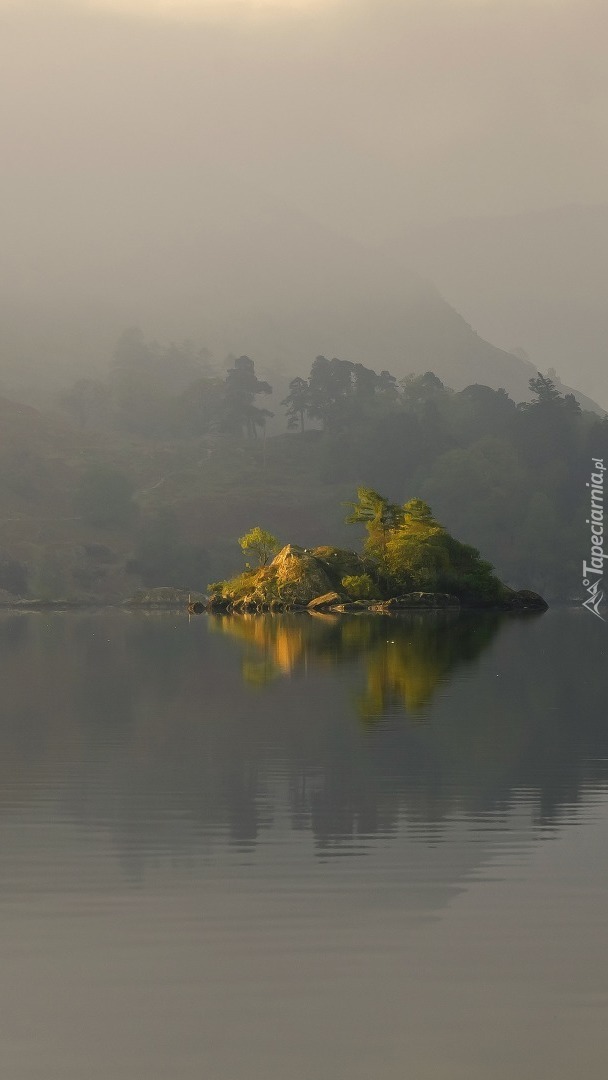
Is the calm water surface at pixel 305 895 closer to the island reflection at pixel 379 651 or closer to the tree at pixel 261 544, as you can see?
the island reflection at pixel 379 651

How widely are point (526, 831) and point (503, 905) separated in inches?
141

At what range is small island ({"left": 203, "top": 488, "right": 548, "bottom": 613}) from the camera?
119750mm

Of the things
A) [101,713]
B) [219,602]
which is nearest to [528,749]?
[101,713]

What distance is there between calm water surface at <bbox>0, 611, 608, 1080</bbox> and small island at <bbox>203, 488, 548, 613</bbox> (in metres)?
90.2

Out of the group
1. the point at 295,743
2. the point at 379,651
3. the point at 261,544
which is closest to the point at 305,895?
the point at 295,743

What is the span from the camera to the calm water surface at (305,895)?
348 inches

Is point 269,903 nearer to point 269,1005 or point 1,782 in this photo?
point 269,1005

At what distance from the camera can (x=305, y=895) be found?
12.5 m

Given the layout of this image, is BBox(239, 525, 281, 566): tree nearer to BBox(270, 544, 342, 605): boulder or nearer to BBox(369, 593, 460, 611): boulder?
BBox(270, 544, 342, 605): boulder

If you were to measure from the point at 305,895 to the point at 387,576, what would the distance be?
364 ft

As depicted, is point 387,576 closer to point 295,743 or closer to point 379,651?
point 379,651

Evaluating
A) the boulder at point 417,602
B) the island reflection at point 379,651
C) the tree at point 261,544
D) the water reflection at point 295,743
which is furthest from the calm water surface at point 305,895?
the tree at point 261,544

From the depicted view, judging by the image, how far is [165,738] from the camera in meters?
25.3

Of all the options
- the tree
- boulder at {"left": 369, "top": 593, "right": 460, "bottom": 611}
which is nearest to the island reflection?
boulder at {"left": 369, "top": 593, "right": 460, "bottom": 611}
